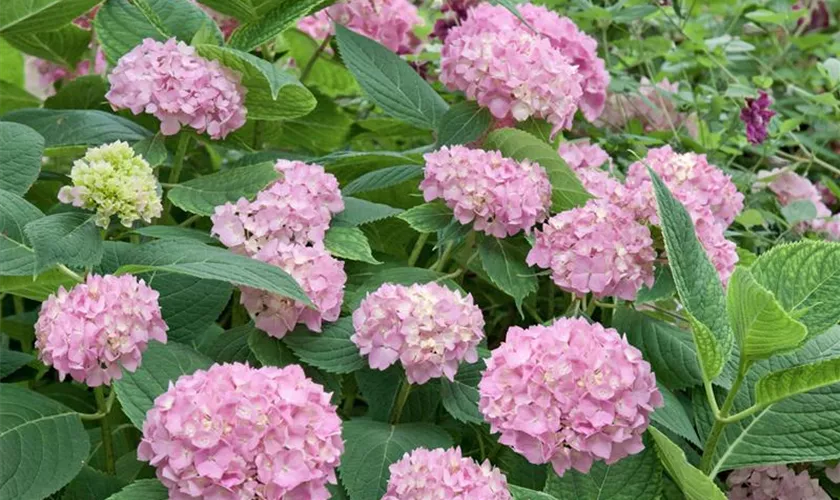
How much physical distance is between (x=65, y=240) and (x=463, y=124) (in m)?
0.44

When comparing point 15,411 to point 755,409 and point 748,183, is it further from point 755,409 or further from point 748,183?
point 748,183

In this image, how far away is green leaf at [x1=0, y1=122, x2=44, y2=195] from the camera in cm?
94

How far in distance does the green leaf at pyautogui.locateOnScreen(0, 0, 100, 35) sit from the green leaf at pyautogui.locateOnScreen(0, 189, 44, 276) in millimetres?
337

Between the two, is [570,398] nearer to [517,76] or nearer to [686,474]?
[686,474]

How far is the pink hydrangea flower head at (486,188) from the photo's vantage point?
38.3 inches

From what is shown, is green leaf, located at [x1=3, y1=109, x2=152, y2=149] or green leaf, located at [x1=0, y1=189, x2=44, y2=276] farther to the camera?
green leaf, located at [x1=3, y1=109, x2=152, y2=149]

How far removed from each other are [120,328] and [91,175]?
0.15m

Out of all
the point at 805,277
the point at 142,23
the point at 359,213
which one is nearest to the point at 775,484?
the point at 805,277

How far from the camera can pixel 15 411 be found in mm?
843

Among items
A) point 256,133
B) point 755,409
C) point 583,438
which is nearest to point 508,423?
point 583,438

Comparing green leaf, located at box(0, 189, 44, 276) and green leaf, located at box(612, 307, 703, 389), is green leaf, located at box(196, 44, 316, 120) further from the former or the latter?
green leaf, located at box(612, 307, 703, 389)

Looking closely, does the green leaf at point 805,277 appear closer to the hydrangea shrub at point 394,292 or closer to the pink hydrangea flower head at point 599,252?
the hydrangea shrub at point 394,292

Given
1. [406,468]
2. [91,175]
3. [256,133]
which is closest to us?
[406,468]

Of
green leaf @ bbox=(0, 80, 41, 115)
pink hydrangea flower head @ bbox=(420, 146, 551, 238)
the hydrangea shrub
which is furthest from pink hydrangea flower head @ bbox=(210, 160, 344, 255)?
green leaf @ bbox=(0, 80, 41, 115)
